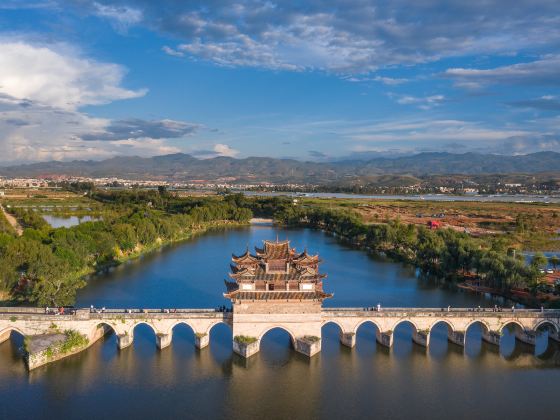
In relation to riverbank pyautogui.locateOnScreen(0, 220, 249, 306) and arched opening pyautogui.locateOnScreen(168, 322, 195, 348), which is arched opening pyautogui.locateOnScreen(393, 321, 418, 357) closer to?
arched opening pyautogui.locateOnScreen(168, 322, 195, 348)

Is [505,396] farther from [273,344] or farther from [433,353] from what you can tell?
[273,344]

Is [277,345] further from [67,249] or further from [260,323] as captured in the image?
[67,249]

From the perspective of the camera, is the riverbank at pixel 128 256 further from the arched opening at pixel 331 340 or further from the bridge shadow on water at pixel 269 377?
the arched opening at pixel 331 340

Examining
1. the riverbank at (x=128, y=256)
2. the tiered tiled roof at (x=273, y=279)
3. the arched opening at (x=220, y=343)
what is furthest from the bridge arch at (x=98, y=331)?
the riverbank at (x=128, y=256)

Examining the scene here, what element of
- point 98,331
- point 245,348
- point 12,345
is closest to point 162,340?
point 98,331

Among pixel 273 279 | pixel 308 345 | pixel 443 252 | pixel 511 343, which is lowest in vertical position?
pixel 511 343

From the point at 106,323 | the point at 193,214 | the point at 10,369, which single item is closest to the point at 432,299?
the point at 106,323
